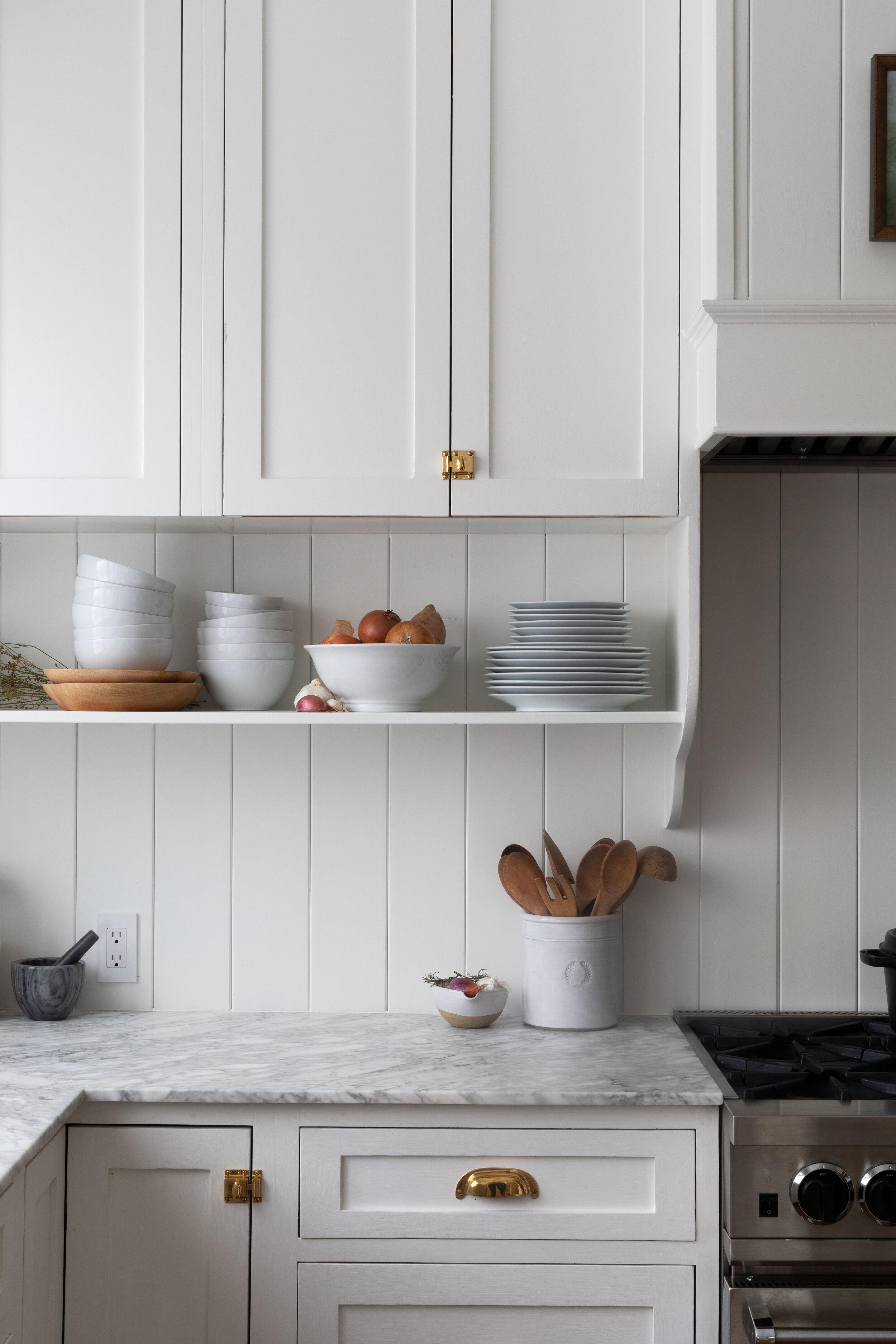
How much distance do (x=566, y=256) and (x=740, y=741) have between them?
0.91 meters

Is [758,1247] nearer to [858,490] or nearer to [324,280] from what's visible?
[858,490]

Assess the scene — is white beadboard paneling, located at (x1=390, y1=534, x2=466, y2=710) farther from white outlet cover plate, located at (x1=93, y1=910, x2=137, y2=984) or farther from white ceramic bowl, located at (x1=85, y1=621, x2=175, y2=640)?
white outlet cover plate, located at (x1=93, y1=910, x2=137, y2=984)

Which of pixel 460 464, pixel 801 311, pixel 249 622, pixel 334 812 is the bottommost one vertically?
pixel 334 812

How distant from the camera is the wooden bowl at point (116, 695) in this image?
1.81 meters

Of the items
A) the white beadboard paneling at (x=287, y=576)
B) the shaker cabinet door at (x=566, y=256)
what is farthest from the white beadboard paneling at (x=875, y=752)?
the white beadboard paneling at (x=287, y=576)

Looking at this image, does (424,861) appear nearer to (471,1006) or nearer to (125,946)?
(471,1006)

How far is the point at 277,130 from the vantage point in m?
1.75

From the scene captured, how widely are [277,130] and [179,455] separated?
1.77 feet

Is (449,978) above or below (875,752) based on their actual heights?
below

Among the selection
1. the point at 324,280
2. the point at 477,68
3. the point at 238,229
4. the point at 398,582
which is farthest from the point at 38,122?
the point at 398,582

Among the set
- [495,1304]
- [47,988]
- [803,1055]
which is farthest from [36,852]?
[803,1055]

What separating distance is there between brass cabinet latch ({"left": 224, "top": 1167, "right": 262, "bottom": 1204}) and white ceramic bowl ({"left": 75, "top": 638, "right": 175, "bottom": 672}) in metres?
0.79

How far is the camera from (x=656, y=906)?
2.04 metres

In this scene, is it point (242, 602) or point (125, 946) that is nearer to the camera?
point (242, 602)
